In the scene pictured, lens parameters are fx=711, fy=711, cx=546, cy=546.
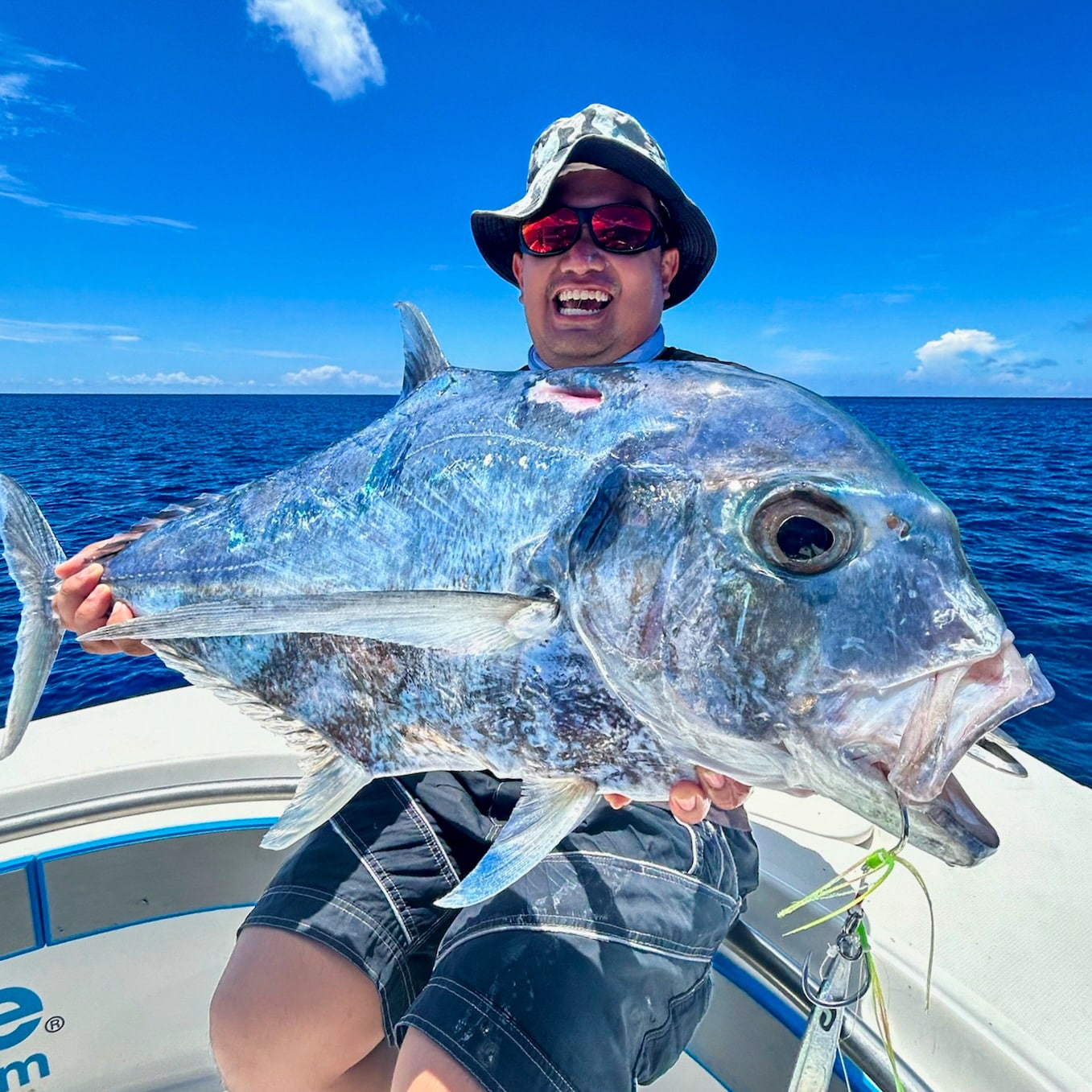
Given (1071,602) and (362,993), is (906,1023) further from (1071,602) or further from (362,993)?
(1071,602)

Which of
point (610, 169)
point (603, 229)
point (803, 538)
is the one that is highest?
point (610, 169)

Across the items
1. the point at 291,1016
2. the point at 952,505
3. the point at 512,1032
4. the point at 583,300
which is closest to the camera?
the point at 512,1032

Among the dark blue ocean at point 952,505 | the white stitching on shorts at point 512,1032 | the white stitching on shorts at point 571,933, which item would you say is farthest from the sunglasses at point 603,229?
the white stitching on shorts at point 512,1032

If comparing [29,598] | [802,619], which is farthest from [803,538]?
[29,598]

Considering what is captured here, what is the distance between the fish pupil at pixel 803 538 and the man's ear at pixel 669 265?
205cm

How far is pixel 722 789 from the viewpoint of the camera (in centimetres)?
158

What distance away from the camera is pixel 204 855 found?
10.1ft

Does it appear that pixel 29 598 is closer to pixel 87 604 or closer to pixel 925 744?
pixel 87 604

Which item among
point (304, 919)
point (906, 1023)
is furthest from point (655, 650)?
point (906, 1023)

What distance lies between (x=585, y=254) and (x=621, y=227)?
176mm

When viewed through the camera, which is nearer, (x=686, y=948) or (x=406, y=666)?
(x=406, y=666)

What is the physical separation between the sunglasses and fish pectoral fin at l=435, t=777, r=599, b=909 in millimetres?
2119

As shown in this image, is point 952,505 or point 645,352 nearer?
point 645,352

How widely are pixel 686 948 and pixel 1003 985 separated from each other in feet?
3.64
